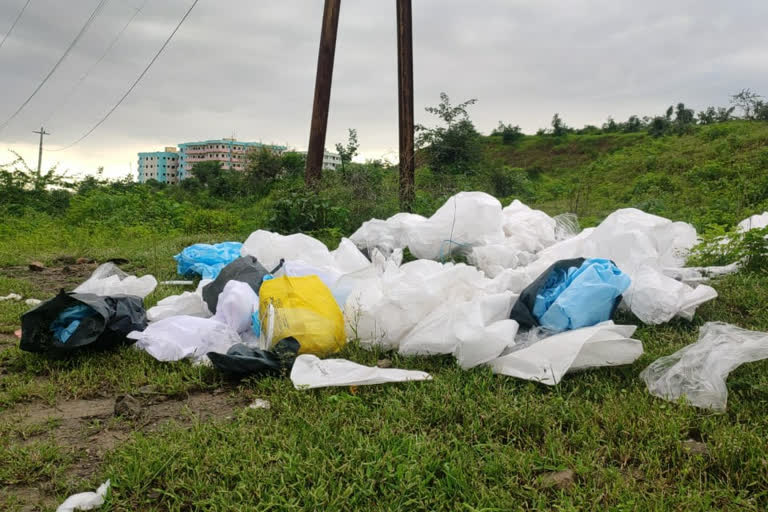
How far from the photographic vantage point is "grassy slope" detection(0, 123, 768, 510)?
139 cm

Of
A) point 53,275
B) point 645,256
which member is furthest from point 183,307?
point 645,256

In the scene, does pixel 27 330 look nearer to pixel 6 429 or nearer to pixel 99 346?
pixel 99 346

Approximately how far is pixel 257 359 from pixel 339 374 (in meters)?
0.36

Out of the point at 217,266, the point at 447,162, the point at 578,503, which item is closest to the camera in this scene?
the point at 578,503

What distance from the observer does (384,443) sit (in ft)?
5.31

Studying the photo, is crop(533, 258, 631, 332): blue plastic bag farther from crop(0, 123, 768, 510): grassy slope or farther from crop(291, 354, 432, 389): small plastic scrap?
crop(291, 354, 432, 389): small plastic scrap

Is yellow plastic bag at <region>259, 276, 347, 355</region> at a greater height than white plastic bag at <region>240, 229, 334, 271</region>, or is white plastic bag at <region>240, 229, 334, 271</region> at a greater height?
white plastic bag at <region>240, 229, 334, 271</region>

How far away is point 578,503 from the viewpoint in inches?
52.7

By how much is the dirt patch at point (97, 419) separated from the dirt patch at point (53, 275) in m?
2.32

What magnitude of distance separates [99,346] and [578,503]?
2.14 m

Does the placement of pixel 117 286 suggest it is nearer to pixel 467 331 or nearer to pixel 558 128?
pixel 467 331

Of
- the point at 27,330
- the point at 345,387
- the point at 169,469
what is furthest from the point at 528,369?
the point at 27,330

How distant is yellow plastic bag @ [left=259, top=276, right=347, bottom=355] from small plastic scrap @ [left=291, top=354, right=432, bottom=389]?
0.19 meters

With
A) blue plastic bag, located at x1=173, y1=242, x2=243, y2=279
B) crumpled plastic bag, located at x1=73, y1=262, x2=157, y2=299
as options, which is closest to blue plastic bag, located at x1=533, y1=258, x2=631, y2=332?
crumpled plastic bag, located at x1=73, y1=262, x2=157, y2=299
